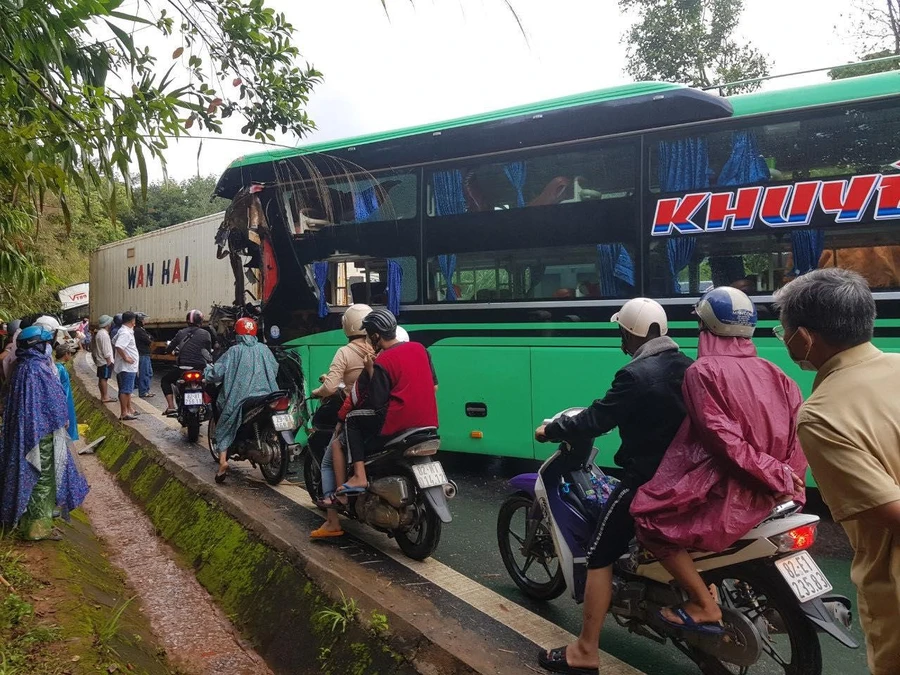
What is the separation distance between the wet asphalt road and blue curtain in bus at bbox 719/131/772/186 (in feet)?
8.49

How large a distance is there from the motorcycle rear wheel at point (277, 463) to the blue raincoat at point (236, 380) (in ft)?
1.26

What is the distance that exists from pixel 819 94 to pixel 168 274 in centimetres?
1782

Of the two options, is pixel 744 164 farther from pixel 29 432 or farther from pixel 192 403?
pixel 192 403

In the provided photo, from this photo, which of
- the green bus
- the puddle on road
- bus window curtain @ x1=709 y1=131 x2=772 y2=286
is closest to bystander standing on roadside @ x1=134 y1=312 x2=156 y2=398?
the puddle on road

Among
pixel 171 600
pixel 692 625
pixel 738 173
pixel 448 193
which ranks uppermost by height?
pixel 448 193

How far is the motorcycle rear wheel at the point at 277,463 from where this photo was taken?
6.53 m

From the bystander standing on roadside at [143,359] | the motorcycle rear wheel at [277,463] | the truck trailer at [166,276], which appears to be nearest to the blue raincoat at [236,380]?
the motorcycle rear wheel at [277,463]

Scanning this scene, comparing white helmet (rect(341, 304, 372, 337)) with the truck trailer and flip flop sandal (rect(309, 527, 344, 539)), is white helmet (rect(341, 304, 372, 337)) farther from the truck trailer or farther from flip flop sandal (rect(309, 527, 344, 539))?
the truck trailer

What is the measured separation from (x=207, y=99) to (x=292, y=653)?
2.93 meters

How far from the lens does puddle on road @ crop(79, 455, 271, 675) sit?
4117mm

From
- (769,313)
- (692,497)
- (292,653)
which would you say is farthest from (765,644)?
(769,313)

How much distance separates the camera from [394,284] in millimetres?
7254

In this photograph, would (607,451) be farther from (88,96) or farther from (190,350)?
(190,350)

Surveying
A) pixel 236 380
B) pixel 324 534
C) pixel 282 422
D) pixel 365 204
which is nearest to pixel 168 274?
pixel 365 204
